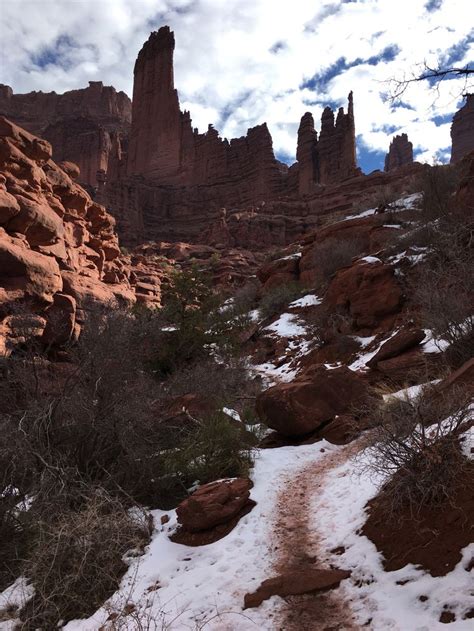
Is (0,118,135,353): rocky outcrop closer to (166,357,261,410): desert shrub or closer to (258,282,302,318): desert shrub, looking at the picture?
(166,357,261,410): desert shrub

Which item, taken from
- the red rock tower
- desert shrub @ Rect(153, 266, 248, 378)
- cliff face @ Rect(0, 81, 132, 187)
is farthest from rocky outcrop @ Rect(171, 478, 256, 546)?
cliff face @ Rect(0, 81, 132, 187)

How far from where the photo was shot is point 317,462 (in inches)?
264

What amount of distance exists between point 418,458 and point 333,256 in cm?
1791

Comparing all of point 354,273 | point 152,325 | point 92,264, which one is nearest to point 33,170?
point 92,264

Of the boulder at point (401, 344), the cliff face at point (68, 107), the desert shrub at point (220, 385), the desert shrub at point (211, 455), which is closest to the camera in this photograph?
the desert shrub at point (211, 455)

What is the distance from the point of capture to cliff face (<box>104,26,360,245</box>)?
194 feet

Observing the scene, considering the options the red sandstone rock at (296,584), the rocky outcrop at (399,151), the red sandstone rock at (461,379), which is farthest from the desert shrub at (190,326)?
the rocky outcrop at (399,151)

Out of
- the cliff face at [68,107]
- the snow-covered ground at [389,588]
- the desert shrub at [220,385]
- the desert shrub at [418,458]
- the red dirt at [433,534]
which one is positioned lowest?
the snow-covered ground at [389,588]

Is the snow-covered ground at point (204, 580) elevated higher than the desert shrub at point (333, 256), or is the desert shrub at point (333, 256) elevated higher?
the desert shrub at point (333, 256)

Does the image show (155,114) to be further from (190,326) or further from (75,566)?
(75,566)

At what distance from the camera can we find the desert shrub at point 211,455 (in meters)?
6.38

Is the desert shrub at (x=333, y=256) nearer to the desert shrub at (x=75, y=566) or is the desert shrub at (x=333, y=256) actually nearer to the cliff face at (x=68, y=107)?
the desert shrub at (x=75, y=566)

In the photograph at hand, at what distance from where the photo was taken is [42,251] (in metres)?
14.6

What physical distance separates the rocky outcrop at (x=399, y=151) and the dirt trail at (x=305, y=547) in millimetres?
93364
